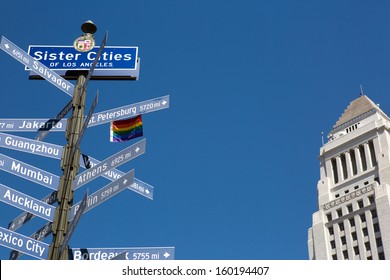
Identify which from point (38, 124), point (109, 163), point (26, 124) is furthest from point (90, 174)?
point (26, 124)

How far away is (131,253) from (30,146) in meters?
2.81

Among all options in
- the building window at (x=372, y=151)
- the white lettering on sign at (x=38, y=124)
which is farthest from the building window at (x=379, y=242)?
the white lettering on sign at (x=38, y=124)

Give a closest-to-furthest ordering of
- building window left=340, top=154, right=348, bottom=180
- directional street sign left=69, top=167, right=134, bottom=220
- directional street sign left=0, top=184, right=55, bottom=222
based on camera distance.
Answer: directional street sign left=69, top=167, right=134, bottom=220 → directional street sign left=0, top=184, right=55, bottom=222 → building window left=340, top=154, right=348, bottom=180

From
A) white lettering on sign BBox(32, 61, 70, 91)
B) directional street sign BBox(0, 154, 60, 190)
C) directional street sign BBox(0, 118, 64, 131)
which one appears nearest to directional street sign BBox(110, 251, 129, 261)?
directional street sign BBox(0, 154, 60, 190)

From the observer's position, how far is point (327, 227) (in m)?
68.6

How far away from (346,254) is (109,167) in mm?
59723

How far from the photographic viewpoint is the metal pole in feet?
30.6

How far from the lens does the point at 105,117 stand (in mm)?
11656

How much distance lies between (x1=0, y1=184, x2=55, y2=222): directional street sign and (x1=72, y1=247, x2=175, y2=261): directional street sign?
2.95ft

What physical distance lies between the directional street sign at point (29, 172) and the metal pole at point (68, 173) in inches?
10.9

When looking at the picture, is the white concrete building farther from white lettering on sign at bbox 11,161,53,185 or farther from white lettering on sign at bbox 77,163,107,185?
white lettering on sign at bbox 11,161,53,185

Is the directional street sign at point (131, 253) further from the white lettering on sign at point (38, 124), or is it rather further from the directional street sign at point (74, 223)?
the white lettering on sign at point (38, 124)
